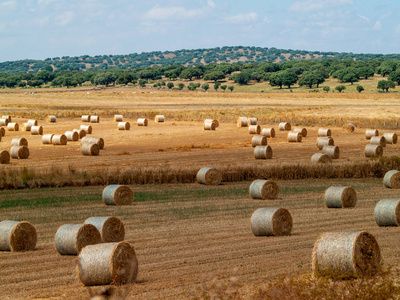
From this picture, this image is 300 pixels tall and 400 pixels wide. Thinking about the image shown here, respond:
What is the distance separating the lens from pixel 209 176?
3017 centimetres

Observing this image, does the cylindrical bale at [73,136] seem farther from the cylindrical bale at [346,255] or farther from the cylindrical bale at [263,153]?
the cylindrical bale at [346,255]

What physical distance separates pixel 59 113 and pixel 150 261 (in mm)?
70374

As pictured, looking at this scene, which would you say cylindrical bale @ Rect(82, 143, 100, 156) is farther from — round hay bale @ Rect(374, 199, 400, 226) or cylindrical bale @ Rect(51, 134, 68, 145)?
round hay bale @ Rect(374, 199, 400, 226)

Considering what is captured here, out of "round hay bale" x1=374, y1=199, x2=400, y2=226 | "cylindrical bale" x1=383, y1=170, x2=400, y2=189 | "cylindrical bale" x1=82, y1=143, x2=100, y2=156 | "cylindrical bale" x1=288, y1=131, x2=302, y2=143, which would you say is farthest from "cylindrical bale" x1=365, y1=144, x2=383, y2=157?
"round hay bale" x1=374, y1=199, x2=400, y2=226

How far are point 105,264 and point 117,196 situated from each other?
41.5 feet

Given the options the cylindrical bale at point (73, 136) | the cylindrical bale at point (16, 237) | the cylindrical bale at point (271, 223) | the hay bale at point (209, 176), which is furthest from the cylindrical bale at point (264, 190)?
the cylindrical bale at point (73, 136)

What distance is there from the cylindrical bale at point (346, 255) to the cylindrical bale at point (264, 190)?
13.2m

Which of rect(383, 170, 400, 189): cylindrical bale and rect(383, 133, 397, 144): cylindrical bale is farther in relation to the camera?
rect(383, 133, 397, 144): cylindrical bale

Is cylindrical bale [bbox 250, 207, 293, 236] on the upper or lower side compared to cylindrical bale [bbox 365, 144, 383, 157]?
upper

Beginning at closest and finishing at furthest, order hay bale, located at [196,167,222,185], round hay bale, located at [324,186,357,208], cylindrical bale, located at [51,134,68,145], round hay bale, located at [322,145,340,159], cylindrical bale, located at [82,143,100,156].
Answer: round hay bale, located at [324,186,357,208]
hay bale, located at [196,167,222,185]
round hay bale, located at [322,145,340,159]
cylindrical bale, located at [82,143,100,156]
cylindrical bale, located at [51,134,68,145]

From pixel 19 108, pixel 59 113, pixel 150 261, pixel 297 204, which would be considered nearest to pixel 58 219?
pixel 150 261

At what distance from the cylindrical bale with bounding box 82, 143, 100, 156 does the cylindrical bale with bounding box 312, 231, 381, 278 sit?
30.3 metres

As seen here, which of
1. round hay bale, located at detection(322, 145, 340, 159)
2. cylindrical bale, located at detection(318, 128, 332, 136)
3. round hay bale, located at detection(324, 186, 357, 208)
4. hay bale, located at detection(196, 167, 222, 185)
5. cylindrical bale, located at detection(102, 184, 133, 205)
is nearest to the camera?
round hay bale, located at detection(324, 186, 357, 208)

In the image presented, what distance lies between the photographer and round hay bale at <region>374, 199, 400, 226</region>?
1927cm
